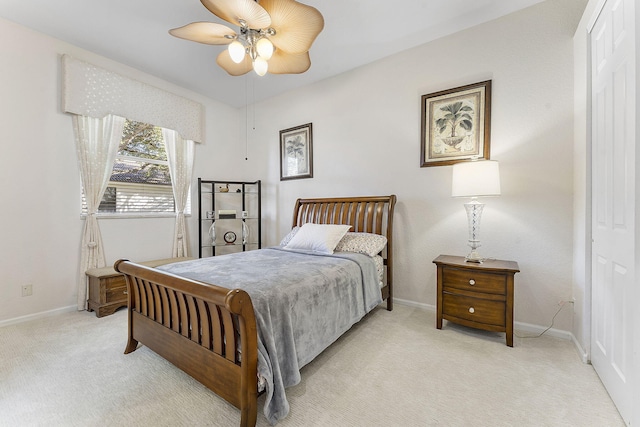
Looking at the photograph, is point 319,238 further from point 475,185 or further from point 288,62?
point 288,62

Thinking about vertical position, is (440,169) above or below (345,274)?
above

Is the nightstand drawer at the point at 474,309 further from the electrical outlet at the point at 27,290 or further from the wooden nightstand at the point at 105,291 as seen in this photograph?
the electrical outlet at the point at 27,290

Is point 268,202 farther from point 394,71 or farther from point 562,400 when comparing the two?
point 562,400

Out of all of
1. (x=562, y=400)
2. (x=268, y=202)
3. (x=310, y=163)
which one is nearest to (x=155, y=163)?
(x=268, y=202)

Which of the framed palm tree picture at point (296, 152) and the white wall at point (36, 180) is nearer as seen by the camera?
the white wall at point (36, 180)

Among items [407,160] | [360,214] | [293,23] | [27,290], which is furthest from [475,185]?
[27,290]

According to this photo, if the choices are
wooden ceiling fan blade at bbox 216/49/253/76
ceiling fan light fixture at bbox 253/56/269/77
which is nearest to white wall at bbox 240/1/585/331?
wooden ceiling fan blade at bbox 216/49/253/76

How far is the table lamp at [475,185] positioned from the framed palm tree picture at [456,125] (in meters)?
0.43

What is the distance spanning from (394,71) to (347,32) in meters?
0.75

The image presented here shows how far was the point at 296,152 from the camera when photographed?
13.2ft

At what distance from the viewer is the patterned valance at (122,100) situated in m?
2.88

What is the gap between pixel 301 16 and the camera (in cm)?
179

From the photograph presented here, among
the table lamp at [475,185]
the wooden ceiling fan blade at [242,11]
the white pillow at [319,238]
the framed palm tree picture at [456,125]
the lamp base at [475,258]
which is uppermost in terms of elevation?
the wooden ceiling fan blade at [242,11]

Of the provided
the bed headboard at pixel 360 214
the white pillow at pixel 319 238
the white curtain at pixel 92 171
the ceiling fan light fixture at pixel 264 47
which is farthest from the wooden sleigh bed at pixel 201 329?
the bed headboard at pixel 360 214
